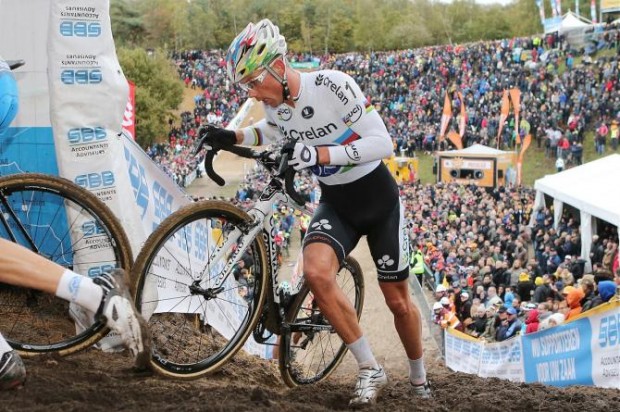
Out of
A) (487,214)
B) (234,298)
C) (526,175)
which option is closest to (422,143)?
(526,175)

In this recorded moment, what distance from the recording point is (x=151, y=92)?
5203 centimetres

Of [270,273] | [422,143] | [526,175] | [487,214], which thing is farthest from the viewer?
[422,143]

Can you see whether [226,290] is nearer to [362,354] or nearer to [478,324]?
[362,354]

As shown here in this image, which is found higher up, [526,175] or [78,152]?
[78,152]

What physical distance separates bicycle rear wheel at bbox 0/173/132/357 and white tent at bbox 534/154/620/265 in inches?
495

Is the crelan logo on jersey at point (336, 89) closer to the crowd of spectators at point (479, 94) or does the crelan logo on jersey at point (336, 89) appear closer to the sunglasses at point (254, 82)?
the sunglasses at point (254, 82)

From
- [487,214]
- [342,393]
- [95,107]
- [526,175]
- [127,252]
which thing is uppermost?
[95,107]

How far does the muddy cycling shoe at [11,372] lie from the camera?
3.22 meters


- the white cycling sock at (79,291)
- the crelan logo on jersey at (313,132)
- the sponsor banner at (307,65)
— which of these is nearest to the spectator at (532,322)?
the crelan logo on jersey at (313,132)

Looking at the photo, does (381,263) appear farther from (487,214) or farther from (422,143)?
(422,143)

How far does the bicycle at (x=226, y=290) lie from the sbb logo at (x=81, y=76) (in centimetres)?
99

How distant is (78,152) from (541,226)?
1681 centimetres

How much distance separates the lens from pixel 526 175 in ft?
114

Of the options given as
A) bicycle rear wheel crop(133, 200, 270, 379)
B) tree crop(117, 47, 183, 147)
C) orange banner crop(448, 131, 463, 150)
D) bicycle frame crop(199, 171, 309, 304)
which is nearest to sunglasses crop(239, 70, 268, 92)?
bicycle frame crop(199, 171, 309, 304)
